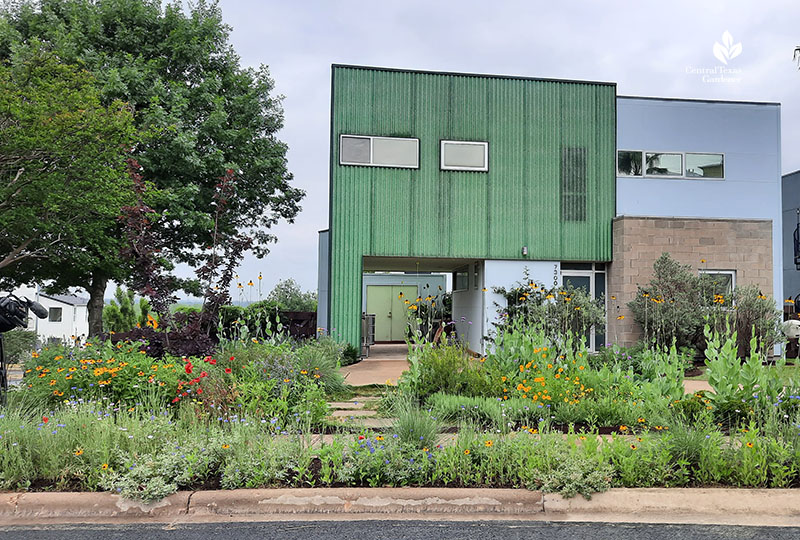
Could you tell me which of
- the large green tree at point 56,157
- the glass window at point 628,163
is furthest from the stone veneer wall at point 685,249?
the large green tree at point 56,157

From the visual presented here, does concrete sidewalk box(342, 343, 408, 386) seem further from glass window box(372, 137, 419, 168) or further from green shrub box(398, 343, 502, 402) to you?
glass window box(372, 137, 419, 168)

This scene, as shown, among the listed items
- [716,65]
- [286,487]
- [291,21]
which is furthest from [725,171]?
[286,487]

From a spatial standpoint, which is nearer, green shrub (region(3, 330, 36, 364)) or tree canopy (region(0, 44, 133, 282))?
tree canopy (region(0, 44, 133, 282))

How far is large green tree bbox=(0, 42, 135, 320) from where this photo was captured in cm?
1223

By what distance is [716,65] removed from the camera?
14.5 metres

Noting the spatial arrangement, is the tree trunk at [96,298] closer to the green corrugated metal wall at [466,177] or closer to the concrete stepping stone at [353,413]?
the green corrugated metal wall at [466,177]

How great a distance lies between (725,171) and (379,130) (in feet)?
28.4

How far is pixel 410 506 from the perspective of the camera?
3.82 metres

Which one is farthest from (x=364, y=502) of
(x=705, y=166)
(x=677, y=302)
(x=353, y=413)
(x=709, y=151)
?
(x=709, y=151)

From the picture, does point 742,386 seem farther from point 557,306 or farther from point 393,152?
point 393,152

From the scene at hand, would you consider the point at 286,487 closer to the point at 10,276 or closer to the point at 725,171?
the point at 725,171

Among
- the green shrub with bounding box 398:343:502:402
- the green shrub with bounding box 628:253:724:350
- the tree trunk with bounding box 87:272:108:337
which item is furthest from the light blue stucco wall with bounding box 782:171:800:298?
the tree trunk with bounding box 87:272:108:337

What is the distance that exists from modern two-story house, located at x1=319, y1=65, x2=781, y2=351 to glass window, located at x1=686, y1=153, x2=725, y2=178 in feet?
0.08

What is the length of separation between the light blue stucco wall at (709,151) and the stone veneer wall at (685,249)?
0.64 metres
